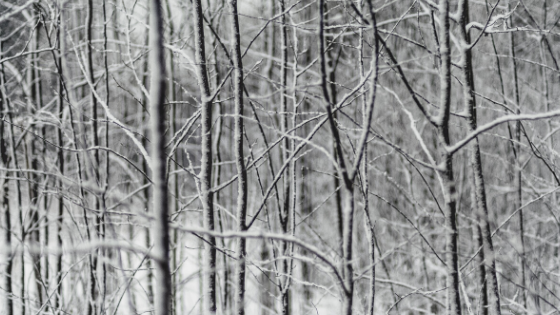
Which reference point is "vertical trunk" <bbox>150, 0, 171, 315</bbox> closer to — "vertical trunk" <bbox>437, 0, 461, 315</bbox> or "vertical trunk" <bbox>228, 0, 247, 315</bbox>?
"vertical trunk" <bbox>228, 0, 247, 315</bbox>

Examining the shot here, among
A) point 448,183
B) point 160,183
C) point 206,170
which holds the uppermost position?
point 206,170

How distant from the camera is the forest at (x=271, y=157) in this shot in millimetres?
1408

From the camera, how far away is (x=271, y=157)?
411 cm

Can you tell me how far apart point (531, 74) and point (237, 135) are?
597 cm

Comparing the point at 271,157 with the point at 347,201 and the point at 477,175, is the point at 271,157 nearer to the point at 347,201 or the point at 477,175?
the point at 477,175

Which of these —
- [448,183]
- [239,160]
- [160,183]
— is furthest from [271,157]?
[160,183]

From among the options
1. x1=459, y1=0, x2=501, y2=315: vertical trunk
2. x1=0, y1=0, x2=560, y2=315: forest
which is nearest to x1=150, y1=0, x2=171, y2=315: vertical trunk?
x1=0, y1=0, x2=560, y2=315: forest

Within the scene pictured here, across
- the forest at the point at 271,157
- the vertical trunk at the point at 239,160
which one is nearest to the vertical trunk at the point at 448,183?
the forest at the point at 271,157

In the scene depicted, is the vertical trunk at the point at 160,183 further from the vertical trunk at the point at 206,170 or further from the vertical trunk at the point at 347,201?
the vertical trunk at the point at 206,170

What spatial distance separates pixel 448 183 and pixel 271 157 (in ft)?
8.89

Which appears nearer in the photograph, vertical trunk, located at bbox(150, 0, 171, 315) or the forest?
vertical trunk, located at bbox(150, 0, 171, 315)

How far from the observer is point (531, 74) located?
6.19m

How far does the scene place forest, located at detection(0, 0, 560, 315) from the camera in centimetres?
141

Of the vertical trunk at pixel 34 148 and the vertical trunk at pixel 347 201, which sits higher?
the vertical trunk at pixel 34 148
